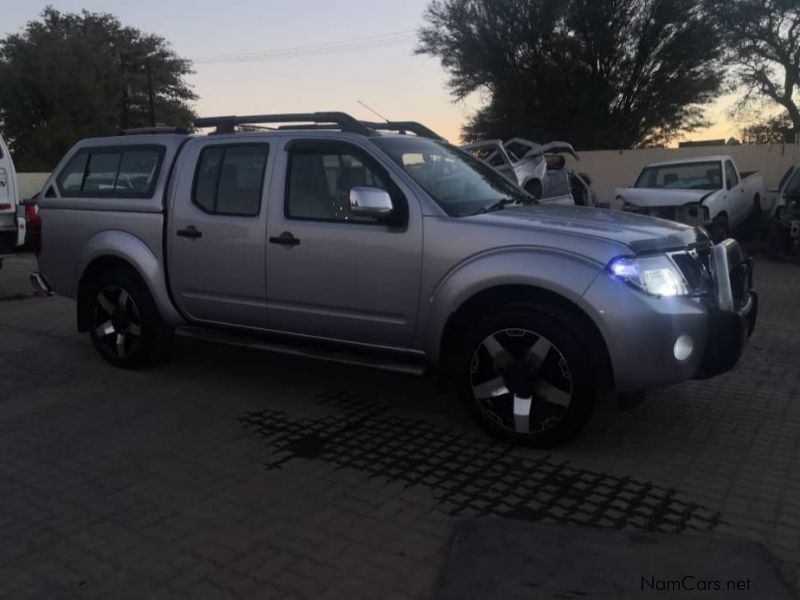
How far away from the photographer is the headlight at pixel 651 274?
4.07 m

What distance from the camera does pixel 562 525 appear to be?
3.55 m

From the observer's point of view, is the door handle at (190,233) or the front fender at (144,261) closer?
the door handle at (190,233)

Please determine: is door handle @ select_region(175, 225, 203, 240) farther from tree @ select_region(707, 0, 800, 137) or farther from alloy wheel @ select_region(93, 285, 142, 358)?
tree @ select_region(707, 0, 800, 137)

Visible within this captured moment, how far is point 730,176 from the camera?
14789 mm

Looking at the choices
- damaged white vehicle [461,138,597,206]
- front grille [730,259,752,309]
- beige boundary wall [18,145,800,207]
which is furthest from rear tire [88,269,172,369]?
beige boundary wall [18,145,800,207]

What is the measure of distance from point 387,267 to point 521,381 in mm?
1084

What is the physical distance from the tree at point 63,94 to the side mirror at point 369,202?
3798cm

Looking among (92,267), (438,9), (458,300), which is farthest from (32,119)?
(458,300)

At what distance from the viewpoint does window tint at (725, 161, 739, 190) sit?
14.6 meters

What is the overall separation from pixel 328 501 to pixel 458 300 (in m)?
1.37

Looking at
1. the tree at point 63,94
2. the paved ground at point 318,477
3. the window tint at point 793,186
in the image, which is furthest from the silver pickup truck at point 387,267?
the tree at point 63,94

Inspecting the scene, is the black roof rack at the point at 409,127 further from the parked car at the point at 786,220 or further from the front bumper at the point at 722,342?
the parked car at the point at 786,220

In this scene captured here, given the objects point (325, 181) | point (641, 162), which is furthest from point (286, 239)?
point (641, 162)

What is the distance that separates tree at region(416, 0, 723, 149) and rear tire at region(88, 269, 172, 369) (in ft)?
77.9
